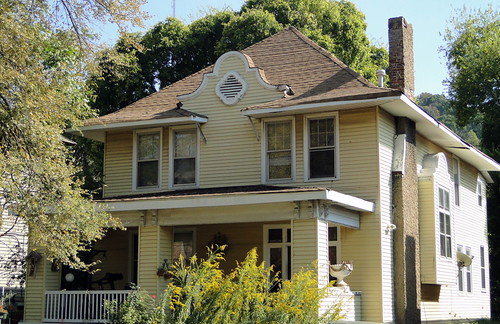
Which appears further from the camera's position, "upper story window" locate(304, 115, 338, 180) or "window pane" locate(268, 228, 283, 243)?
"window pane" locate(268, 228, 283, 243)

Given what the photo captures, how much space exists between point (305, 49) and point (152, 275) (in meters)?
8.14

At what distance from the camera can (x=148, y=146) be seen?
21609 mm

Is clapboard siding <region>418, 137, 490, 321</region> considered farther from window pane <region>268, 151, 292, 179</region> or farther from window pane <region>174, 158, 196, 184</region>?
window pane <region>174, 158, 196, 184</region>

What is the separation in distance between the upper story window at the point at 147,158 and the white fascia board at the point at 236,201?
285cm

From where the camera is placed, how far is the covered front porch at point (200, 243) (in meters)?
16.8

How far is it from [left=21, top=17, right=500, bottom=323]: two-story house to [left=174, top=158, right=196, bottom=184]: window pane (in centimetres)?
3

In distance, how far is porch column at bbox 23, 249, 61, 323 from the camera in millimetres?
18766

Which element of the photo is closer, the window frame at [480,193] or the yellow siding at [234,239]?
the yellow siding at [234,239]

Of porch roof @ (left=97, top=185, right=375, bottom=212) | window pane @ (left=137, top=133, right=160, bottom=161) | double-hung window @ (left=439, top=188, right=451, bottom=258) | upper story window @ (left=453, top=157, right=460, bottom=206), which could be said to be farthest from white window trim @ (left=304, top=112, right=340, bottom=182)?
upper story window @ (left=453, top=157, right=460, bottom=206)

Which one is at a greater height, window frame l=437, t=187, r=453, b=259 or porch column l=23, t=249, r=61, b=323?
window frame l=437, t=187, r=453, b=259

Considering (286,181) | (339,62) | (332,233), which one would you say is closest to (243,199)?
(286,181)

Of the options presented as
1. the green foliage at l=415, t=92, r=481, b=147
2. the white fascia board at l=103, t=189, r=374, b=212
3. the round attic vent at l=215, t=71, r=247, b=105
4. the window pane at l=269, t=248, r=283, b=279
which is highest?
the green foliage at l=415, t=92, r=481, b=147

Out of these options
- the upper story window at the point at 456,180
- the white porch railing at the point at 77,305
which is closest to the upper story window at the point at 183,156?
the white porch railing at the point at 77,305

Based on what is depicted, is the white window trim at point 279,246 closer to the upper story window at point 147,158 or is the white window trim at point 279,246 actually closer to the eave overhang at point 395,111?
the eave overhang at point 395,111
